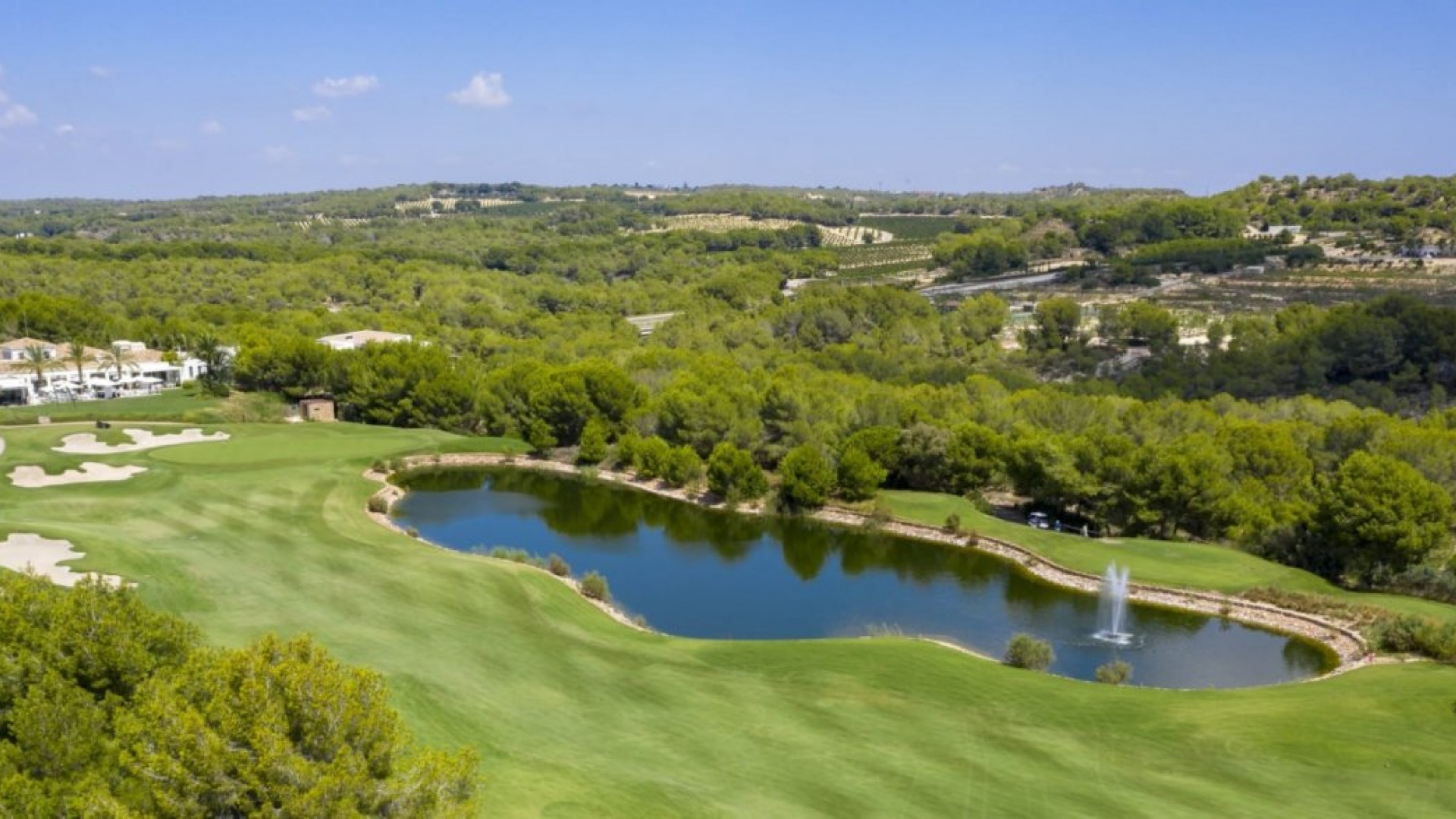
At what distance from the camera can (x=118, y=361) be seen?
227 ft

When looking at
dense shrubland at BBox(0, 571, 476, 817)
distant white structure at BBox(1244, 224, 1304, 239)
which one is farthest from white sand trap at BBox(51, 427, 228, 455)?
distant white structure at BBox(1244, 224, 1304, 239)

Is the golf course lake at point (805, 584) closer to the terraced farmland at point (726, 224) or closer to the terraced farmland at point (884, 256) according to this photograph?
the terraced farmland at point (884, 256)

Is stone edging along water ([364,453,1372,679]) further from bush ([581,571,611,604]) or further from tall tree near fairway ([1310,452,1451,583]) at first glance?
tall tree near fairway ([1310,452,1451,583])

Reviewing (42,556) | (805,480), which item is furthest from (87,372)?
(805,480)

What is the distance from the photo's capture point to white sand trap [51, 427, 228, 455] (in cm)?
4969

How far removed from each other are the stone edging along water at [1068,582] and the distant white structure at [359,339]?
17928mm

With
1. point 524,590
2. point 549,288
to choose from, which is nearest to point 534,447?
point 524,590

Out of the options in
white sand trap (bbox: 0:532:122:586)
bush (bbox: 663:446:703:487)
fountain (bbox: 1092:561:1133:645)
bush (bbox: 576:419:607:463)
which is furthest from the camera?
bush (bbox: 576:419:607:463)

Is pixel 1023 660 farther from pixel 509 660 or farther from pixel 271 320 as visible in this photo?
pixel 271 320

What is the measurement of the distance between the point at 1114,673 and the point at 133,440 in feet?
160

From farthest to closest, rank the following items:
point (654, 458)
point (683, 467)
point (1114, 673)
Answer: point (654, 458)
point (683, 467)
point (1114, 673)

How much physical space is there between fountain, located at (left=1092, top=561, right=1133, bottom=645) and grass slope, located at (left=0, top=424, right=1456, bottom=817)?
6919 millimetres

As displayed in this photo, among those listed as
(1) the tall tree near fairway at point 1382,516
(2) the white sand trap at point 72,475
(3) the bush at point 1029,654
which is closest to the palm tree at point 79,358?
(2) the white sand trap at point 72,475

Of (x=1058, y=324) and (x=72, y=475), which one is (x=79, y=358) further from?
(x=1058, y=324)
